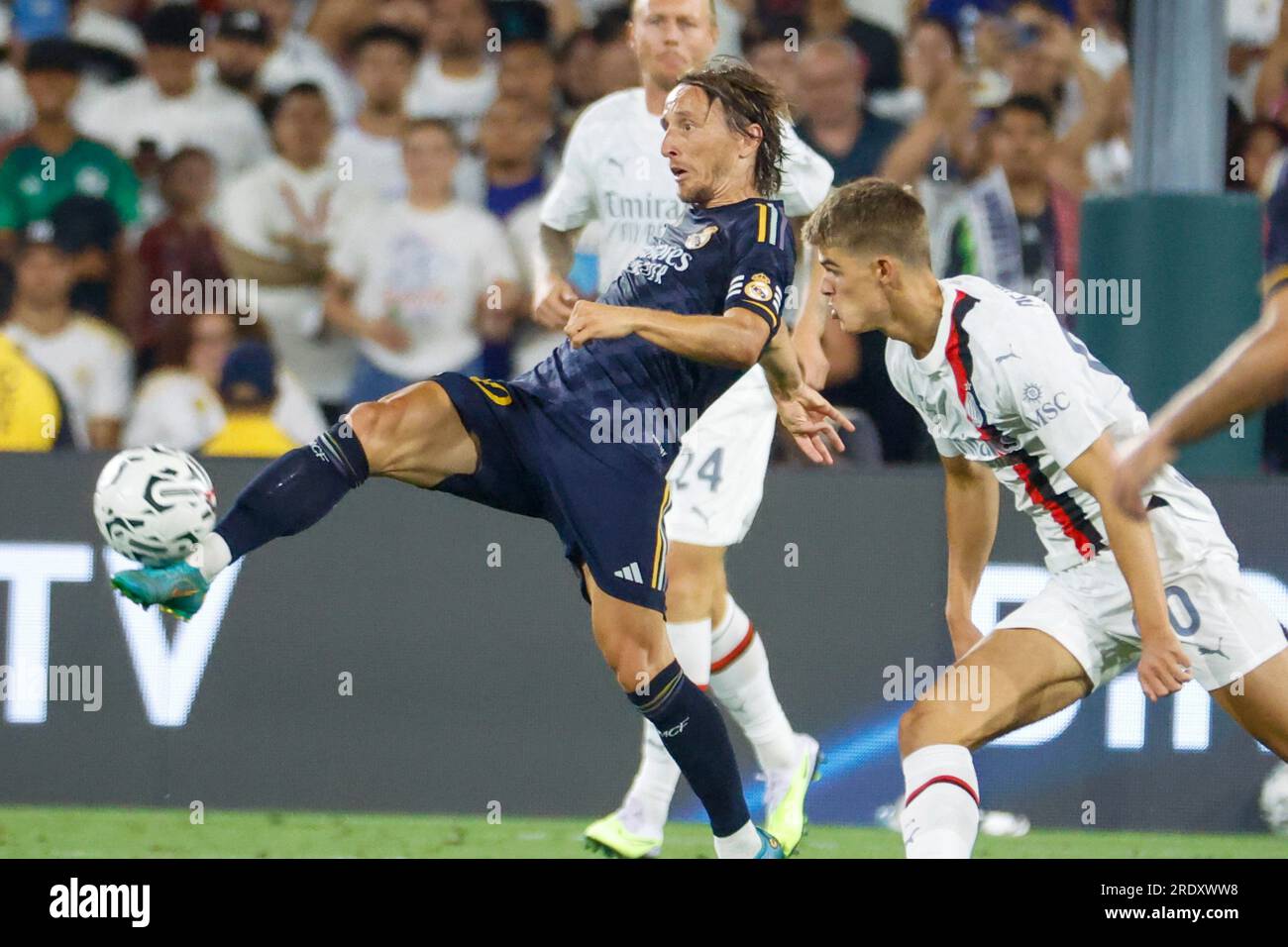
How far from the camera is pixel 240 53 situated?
26.5 feet

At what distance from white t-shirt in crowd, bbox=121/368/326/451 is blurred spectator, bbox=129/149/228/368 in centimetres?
14

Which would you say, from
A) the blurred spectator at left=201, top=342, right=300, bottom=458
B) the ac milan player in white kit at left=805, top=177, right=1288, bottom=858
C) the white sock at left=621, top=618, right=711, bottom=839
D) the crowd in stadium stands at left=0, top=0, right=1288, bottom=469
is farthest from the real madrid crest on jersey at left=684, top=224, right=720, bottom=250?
the blurred spectator at left=201, top=342, right=300, bottom=458

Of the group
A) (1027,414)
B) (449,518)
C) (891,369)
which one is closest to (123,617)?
(449,518)

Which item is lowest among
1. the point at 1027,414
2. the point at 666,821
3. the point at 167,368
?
the point at 666,821

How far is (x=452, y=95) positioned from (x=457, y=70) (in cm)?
12

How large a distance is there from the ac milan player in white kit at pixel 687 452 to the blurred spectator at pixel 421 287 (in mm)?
1601

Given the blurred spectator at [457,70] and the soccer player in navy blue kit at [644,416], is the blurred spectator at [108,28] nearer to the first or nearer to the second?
the blurred spectator at [457,70]

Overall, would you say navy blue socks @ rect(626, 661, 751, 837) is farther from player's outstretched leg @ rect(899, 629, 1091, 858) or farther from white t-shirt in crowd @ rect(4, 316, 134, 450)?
white t-shirt in crowd @ rect(4, 316, 134, 450)

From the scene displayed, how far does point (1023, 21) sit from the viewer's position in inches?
322

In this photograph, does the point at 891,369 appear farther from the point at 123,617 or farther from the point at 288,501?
the point at 123,617

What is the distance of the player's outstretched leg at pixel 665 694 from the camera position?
15.4ft

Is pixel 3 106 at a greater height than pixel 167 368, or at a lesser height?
greater

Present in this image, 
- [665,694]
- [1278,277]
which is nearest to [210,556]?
[665,694]

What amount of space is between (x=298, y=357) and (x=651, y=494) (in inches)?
129
